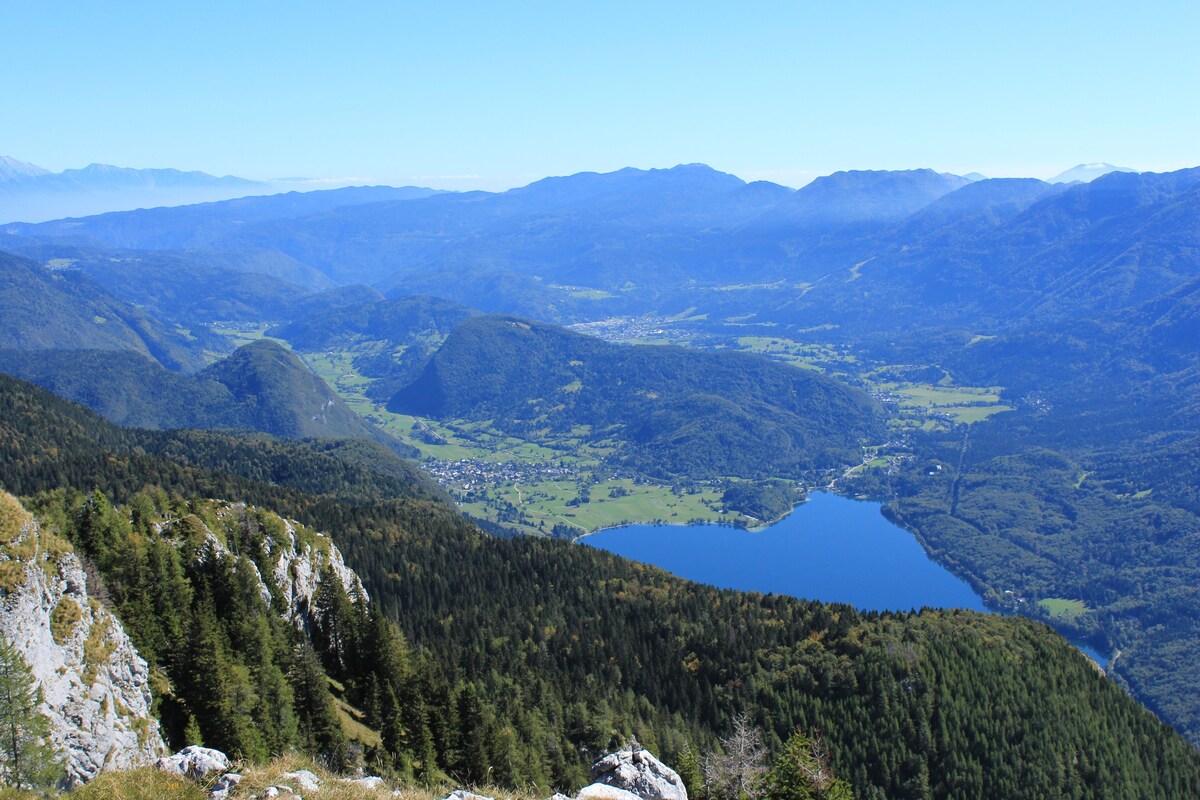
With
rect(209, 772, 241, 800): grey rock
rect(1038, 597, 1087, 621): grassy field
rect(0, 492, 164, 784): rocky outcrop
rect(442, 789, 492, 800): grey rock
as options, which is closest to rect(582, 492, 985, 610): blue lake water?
rect(1038, 597, 1087, 621): grassy field

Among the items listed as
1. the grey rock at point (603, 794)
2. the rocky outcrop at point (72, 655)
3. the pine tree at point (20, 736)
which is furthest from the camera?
the rocky outcrop at point (72, 655)

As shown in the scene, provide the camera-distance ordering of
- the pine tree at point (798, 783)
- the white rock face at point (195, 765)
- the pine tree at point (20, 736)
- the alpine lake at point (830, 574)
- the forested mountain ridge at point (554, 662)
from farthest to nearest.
→ the alpine lake at point (830, 574)
the forested mountain ridge at point (554, 662)
the pine tree at point (798, 783)
the pine tree at point (20, 736)
the white rock face at point (195, 765)

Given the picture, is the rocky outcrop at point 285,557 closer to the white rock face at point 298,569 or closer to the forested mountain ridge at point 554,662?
the white rock face at point 298,569

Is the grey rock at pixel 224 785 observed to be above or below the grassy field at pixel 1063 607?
above

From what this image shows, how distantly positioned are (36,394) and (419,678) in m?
134

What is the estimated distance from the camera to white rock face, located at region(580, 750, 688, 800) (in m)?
32.7

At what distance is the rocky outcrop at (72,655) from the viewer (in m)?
29.9

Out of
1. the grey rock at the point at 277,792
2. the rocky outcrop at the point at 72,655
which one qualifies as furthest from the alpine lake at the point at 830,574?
the grey rock at the point at 277,792

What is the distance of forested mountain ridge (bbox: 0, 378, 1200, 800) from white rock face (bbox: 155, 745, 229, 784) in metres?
9.41

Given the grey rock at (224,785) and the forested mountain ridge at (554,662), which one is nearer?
the grey rock at (224,785)

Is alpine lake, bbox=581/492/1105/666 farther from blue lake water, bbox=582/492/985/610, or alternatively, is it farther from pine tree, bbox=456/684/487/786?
pine tree, bbox=456/684/487/786

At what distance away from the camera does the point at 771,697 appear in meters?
68.5

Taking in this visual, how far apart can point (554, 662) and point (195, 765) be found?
48050mm

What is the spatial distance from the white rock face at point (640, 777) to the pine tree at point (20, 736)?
58.3 ft
